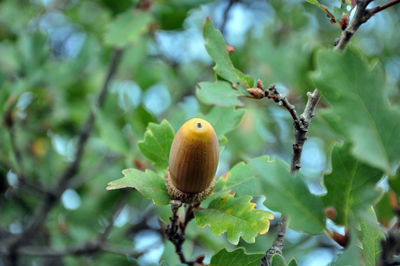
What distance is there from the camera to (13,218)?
8.46 feet

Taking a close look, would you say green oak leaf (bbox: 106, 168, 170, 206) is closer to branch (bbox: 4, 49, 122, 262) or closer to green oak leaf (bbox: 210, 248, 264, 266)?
green oak leaf (bbox: 210, 248, 264, 266)

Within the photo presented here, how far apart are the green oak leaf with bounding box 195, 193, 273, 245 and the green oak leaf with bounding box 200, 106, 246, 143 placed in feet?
0.62

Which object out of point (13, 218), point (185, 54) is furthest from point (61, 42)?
point (13, 218)

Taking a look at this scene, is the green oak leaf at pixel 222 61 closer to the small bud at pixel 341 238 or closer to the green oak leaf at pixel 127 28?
the small bud at pixel 341 238

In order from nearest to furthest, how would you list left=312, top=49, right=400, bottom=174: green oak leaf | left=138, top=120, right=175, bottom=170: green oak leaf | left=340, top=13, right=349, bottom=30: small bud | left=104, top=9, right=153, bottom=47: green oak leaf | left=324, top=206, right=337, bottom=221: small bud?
left=312, top=49, right=400, bottom=174: green oak leaf, left=324, top=206, right=337, bottom=221: small bud, left=340, top=13, right=349, bottom=30: small bud, left=138, top=120, right=175, bottom=170: green oak leaf, left=104, top=9, right=153, bottom=47: green oak leaf

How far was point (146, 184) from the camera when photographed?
2.97ft

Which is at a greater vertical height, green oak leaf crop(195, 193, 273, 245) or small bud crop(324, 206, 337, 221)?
small bud crop(324, 206, 337, 221)

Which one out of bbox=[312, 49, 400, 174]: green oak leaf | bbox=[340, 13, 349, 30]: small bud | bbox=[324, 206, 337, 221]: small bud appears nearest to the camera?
bbox=[312, 49, 400, 174]: green oak leaf

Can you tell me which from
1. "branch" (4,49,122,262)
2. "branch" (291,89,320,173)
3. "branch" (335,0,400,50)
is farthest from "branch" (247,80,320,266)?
"branch" (4,49,122,262)

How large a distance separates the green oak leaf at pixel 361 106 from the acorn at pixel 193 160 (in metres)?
0.24

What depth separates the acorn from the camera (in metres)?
0.82


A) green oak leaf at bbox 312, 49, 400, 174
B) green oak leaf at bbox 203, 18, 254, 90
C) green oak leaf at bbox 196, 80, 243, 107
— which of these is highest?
green oak leaf at bbox 312, 49, 400, 174

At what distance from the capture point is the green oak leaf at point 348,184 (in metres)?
0.73

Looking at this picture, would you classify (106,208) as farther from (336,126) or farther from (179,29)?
(336,126)
